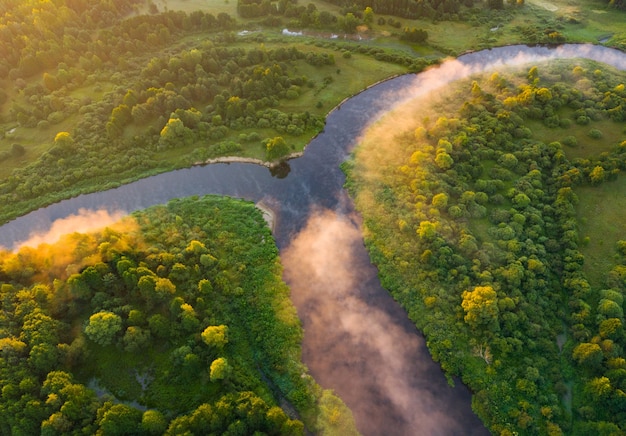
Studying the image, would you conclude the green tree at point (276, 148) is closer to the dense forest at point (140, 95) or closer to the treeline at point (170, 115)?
the dense forest at point (140, 95)

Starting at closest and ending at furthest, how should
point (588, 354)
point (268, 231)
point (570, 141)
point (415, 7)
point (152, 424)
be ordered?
point (152, 424), point (588, 354), point (268, 231), point (570, 141), point (415, 7)

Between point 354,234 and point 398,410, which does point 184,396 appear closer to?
point 398,410

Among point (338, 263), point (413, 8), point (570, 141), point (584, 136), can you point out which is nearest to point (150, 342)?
point (338, 263)

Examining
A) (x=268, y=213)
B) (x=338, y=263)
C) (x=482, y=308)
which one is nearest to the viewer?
(x=482, y=308)

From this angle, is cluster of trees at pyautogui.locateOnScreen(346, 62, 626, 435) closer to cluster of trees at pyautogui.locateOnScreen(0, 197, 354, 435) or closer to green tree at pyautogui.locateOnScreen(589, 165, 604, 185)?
green tree at pyautogui.locateOnScreen(589, 165, 604, 185)

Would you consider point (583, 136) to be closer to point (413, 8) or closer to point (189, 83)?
point (413, 8)

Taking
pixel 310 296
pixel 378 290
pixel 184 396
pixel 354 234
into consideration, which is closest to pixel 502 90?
pixel 354 234
